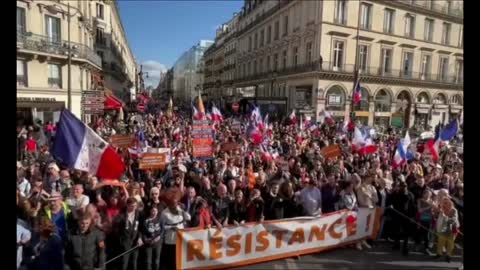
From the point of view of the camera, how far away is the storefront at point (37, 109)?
24.2m

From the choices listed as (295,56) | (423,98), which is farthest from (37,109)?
(423,98)

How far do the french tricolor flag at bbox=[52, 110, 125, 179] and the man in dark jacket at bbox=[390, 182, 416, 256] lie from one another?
20.2 ft

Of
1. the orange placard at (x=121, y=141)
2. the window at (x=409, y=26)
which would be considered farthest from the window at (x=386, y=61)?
the orange placard at (x=121, y=141)

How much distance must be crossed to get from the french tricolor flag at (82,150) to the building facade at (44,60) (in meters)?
20.6

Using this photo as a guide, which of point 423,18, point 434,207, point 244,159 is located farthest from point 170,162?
point 423,18

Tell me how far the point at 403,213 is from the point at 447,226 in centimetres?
96

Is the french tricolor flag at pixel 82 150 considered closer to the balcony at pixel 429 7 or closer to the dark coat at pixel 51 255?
the dark coat at pixel 51 255

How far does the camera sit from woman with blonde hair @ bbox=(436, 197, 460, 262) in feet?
23.3

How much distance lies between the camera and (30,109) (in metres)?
24.7

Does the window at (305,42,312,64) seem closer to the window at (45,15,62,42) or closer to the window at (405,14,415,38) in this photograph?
the window at (405,14,415,38)

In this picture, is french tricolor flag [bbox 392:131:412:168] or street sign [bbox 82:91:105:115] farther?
street sign [bbox 82:91:105:115]

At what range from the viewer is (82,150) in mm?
6273

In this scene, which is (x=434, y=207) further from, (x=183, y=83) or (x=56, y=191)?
(x=183, y=83)

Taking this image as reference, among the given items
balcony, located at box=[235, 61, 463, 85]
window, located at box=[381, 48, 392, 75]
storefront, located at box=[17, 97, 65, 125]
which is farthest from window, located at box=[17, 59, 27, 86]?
window, located at box=[381, 48, 392, 75]
